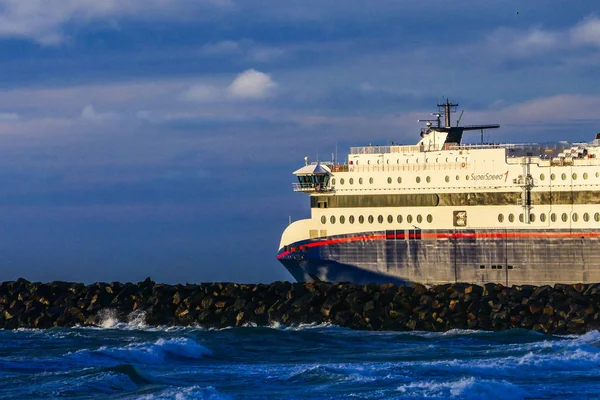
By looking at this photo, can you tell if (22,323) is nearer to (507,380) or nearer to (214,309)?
(214,309)

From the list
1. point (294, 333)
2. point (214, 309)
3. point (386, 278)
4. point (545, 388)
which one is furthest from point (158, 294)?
point (545, 388)

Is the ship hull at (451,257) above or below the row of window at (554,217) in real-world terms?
below

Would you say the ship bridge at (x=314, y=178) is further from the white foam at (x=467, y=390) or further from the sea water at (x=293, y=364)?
the white foam at (x=467, y=390)

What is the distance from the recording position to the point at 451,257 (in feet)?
171

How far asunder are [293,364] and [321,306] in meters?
10.3

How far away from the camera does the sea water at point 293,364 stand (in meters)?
26.1

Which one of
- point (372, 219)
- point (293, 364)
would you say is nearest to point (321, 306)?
point (293, 364)

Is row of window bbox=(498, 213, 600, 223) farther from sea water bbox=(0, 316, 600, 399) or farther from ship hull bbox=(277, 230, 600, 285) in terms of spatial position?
sea water bbox=(0, 316, 600, 399)

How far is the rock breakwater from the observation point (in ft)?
130

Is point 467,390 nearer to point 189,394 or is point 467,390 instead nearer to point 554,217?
point 189,394

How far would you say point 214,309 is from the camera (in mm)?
41688

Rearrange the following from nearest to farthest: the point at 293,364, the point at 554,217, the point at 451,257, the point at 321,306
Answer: the point at 293,364
the point at 321,306
the point at 554,217
the point at 451,257

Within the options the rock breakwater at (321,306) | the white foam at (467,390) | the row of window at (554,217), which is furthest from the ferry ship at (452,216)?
the white foam at (467,390)

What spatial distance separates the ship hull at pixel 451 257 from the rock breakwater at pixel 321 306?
7.09 meters
